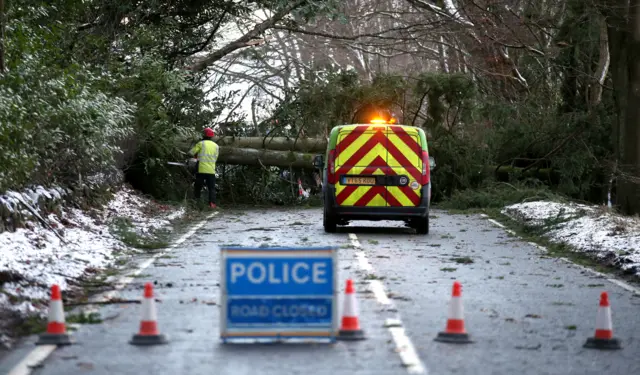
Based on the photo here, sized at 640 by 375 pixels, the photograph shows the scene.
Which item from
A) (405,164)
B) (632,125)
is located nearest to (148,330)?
(405,164)

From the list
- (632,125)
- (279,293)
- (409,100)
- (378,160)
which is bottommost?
(279,293)

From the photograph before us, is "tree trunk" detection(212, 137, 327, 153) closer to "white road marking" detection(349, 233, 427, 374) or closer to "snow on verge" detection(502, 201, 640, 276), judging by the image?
"snow on verge" detection(502, 201, 640, 276)

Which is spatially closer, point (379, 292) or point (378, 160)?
point (379, 292)

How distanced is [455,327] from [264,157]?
799 inches

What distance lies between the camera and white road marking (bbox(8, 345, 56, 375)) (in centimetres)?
788

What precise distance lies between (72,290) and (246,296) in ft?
12.8

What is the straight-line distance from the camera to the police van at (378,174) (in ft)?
64.7

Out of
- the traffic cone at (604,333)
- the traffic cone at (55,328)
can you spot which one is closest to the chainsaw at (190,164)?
the traffic cone at (55,328)

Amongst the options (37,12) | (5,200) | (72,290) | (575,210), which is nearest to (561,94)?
(575,210)

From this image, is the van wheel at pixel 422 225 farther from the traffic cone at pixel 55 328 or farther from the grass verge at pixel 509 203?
the traffic cone at pixel 55 328

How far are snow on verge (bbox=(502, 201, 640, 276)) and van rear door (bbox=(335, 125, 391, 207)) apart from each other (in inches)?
118

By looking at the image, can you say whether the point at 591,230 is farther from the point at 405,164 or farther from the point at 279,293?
the point at 279,293

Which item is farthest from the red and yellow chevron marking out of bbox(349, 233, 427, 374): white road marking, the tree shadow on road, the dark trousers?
the dark trousers

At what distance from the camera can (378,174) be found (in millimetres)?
19703
